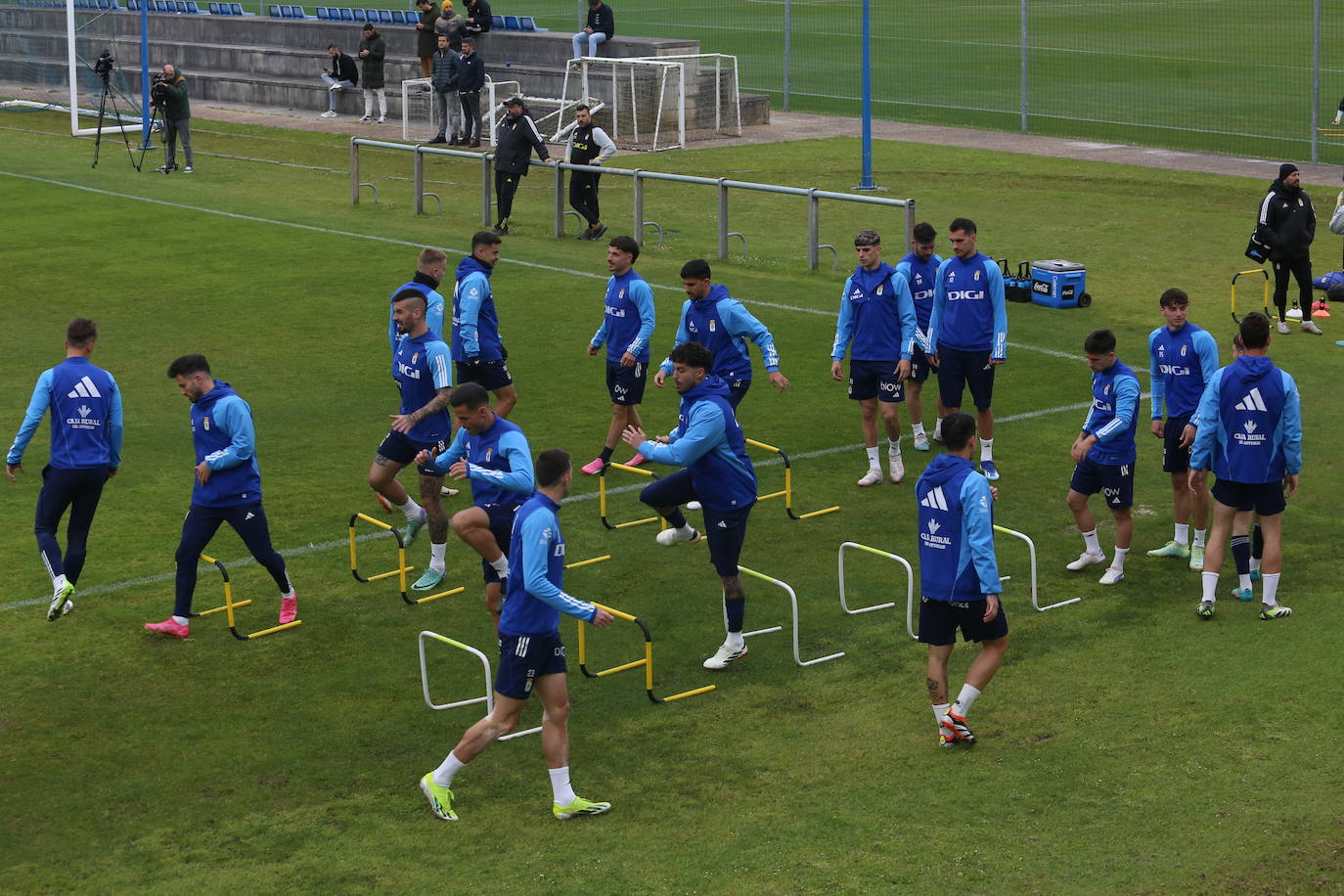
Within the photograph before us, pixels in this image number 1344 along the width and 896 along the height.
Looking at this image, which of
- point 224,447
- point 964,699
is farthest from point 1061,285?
point 224,447

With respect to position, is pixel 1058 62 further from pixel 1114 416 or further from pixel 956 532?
pixel 956 532

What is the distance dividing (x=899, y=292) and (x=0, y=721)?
8377 millimetres

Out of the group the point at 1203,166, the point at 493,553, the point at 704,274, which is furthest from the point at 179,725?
the point at 1203,166

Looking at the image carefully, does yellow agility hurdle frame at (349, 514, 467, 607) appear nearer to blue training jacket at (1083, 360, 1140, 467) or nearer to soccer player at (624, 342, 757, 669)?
soccer player at (624, 342, 757, 669)

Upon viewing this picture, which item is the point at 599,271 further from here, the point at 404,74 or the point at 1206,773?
the point at 404,74

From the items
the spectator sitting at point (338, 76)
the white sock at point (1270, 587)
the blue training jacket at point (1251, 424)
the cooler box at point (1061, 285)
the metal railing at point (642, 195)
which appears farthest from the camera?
the spectator sitting at point (338, 76)

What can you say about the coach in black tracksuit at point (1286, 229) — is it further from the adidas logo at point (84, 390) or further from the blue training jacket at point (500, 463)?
the adidas logo at point (84, 390)

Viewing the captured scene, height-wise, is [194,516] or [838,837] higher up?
[194,516]

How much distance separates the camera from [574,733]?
10289 mm

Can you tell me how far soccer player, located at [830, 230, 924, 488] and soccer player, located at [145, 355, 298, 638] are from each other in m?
5.62

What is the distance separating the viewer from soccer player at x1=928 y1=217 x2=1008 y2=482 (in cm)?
1493

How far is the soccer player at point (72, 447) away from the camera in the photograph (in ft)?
Answer: 39.7

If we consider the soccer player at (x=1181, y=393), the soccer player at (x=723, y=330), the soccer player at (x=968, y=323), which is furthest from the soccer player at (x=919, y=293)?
the soccer player at (x=1181, y=393)

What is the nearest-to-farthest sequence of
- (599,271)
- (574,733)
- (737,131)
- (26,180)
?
(574,733)
(599,271)
(26,180)
(737,131)
